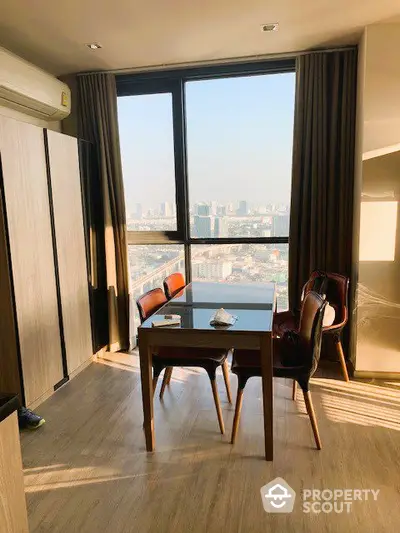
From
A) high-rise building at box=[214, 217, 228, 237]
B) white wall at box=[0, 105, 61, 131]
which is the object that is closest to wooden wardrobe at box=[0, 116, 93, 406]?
white wall at box=[0, 105, 61, 131]

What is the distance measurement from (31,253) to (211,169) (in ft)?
6.07

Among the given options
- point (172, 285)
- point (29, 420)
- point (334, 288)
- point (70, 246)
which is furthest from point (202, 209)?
point (29, 420)

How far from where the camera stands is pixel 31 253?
108 inches

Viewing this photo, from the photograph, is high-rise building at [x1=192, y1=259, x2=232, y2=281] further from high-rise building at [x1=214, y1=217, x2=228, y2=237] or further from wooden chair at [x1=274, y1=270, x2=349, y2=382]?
wooden chair at [x1=274, y1=270, x2=349, y2=382]

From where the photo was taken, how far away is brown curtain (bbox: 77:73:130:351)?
364 centimetres

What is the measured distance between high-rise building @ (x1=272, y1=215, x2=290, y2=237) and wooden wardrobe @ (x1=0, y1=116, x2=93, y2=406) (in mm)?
1783

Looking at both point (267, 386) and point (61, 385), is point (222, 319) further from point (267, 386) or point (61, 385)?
point (61, 385)

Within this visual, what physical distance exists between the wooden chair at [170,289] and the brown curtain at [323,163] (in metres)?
1.06

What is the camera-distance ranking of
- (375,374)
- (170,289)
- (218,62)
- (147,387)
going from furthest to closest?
(218,62)
(375,374)
(170,289)
(147,387)

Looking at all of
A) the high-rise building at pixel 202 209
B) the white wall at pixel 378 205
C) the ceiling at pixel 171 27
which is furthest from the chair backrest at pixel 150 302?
the ceiling at pixel 171 27

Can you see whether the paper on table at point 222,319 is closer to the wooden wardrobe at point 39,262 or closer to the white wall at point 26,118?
the wooden wardrobe at point 39,262

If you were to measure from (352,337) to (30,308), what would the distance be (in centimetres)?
261

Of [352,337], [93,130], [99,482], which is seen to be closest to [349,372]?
[352,337]

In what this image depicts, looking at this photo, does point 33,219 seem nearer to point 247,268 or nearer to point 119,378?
point 119,378
